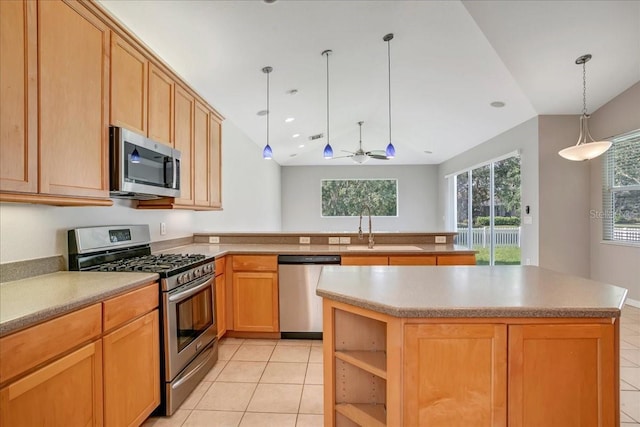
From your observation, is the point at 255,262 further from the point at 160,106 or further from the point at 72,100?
the point at 72,100

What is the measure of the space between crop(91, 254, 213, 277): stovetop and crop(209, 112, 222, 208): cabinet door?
3.59 feet

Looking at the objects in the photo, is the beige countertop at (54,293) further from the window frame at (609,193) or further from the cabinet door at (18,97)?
the window frame at (609,193)

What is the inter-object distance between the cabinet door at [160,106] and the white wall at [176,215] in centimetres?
63

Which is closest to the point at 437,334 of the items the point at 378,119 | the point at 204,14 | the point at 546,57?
the point at 204,14

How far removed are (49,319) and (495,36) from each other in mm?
4241

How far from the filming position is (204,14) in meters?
2.38

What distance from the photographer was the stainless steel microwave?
6.20 feet

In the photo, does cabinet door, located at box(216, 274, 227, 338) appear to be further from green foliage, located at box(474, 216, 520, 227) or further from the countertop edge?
green foliage, located at box(474, 216, 520, 227)

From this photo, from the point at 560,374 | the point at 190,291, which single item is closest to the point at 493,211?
the point at 560,374

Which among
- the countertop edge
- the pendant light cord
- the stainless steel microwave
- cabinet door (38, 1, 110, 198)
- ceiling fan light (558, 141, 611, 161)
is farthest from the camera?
the pendant light cord

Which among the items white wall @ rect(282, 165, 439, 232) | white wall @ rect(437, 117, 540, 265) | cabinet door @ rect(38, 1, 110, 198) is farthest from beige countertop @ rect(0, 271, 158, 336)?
white wall @ rect(282, 165, 439, 232)

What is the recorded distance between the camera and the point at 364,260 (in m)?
3.04

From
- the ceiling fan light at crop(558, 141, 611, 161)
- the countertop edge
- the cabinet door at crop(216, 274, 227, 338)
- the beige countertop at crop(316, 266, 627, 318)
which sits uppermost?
the ceiling fan light at crop(558, 141, 611, 161)

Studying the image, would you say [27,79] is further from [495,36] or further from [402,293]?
[495,36]
